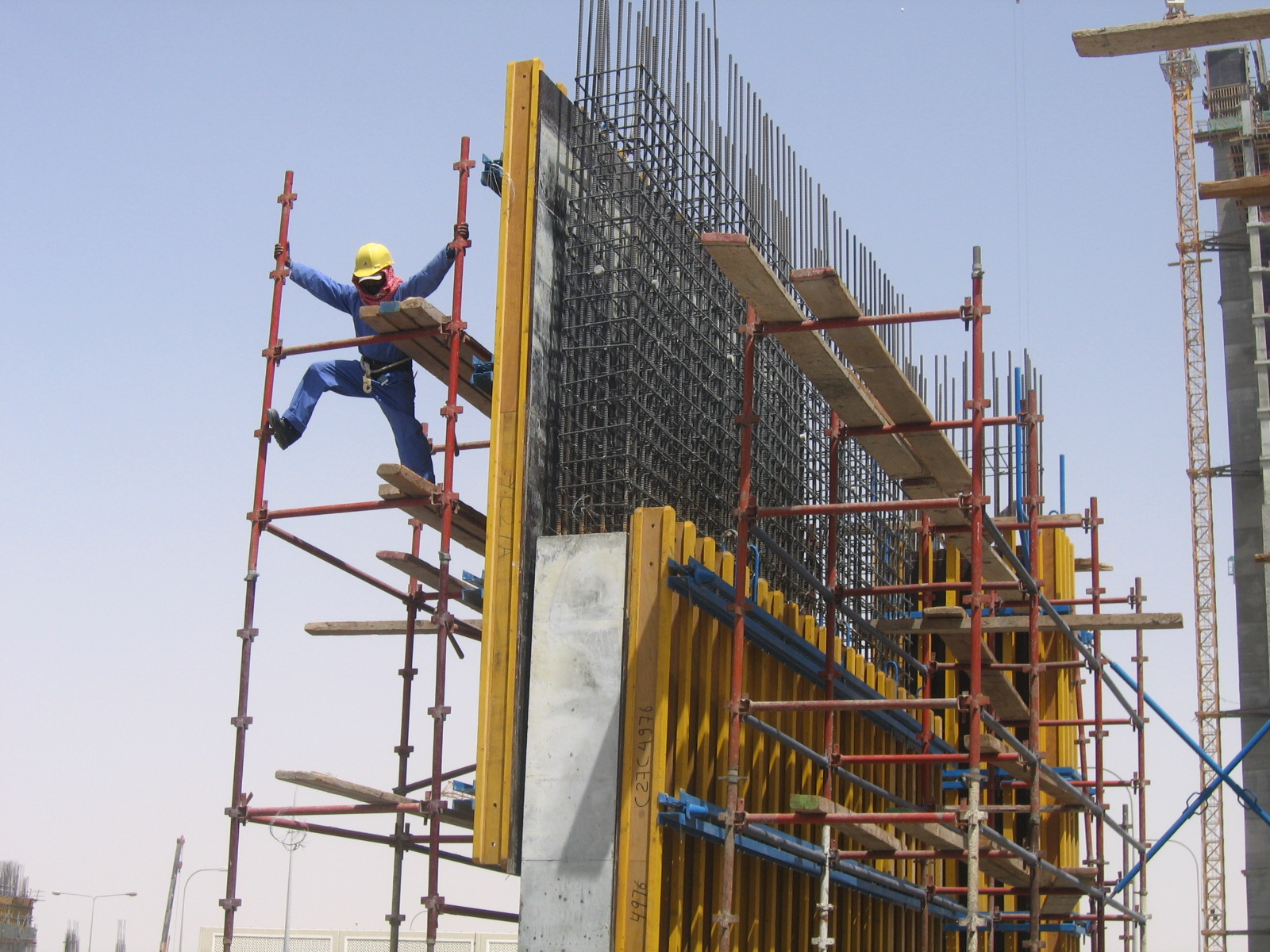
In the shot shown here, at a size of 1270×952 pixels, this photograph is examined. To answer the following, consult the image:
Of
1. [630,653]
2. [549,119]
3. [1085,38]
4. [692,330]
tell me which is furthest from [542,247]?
[1085,38]

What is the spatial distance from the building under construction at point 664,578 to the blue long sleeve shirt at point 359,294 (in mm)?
267

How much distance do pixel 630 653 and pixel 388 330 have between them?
4178 millimetres

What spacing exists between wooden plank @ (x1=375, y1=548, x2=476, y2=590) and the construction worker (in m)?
1.37

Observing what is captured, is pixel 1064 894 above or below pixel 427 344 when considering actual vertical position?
below

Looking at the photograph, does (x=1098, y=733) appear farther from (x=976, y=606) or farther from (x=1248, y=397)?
(x=1248, y=397)

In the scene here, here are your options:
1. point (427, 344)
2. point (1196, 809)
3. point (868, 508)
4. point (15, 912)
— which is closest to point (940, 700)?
point (868, 508)

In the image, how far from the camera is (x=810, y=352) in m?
15.9

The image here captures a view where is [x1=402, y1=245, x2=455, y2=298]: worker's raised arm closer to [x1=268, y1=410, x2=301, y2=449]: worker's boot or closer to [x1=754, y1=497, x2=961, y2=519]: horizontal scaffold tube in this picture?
[x1=268, y1=410, x2=301, y2=449]: worker's boot

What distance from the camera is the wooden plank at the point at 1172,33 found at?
96.8 ft

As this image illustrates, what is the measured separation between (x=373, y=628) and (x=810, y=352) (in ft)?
20.3

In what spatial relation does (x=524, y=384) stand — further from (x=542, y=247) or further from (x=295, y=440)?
(x=295, y=440)

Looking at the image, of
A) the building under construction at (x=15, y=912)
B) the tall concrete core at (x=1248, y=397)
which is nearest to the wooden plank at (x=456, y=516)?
the tall concrete core at (x=1248, y=397)

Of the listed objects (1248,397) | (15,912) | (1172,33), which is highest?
(1248,397)

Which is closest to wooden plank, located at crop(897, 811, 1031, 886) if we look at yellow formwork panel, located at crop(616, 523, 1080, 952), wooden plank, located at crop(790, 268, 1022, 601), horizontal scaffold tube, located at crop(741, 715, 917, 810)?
horizontal scaffold tube, located at crop(741, 715, 917, 810)
